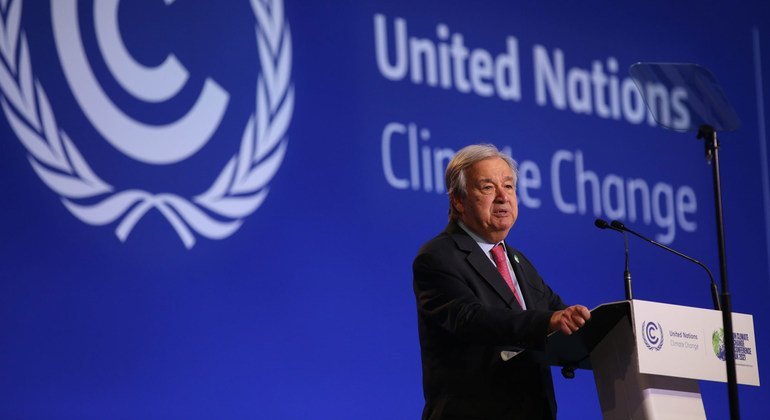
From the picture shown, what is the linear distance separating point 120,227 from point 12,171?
454 mm

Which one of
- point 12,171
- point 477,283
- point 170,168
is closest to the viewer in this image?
point 477,283

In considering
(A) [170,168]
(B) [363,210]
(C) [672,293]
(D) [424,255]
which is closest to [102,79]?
(A) [170,168]

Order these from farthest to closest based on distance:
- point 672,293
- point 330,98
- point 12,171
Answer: point 672,293 < point 330,98 < point 12,171

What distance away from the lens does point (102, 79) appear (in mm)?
4547

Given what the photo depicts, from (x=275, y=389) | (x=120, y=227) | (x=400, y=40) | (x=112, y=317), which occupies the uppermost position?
(x=400, y=40)

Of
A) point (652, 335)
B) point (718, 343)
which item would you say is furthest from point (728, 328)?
point (652, 335)

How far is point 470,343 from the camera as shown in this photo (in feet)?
11.1

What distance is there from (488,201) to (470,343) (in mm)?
480

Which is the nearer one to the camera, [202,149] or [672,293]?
[202,149]

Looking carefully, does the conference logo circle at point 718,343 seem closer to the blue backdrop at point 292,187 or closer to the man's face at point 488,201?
the man's face at point 488,201

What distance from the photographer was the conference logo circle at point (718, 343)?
3.33m

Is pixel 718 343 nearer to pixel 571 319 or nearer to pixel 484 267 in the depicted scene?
pixel 571 319

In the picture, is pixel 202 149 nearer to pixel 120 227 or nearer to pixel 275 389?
pixel 120 227

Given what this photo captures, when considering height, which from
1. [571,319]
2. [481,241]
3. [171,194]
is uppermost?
[171,194]
